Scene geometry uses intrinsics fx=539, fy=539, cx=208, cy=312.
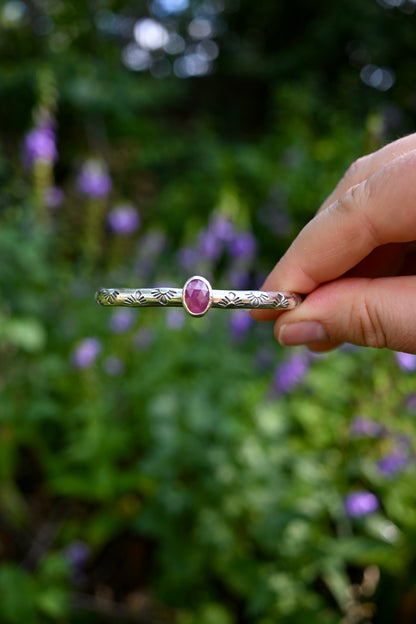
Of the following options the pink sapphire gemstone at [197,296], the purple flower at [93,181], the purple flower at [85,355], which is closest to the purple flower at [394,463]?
the pink sapphire gemstone at [197,296]

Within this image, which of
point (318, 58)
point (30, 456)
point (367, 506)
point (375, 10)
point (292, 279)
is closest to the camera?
point (292, 279)

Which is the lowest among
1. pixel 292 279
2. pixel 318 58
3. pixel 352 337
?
pixel 352 337

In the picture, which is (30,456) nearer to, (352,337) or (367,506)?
(367,506)

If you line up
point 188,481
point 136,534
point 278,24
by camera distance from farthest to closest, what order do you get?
point 278,24
point 136,534
point 188,481

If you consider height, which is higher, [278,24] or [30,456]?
[278,24]

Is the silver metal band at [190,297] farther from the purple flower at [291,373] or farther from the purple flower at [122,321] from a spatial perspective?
the purple flower at [122,321]

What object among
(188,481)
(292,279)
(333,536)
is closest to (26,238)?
(188,481)

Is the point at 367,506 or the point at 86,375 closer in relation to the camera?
the point at 367,506
